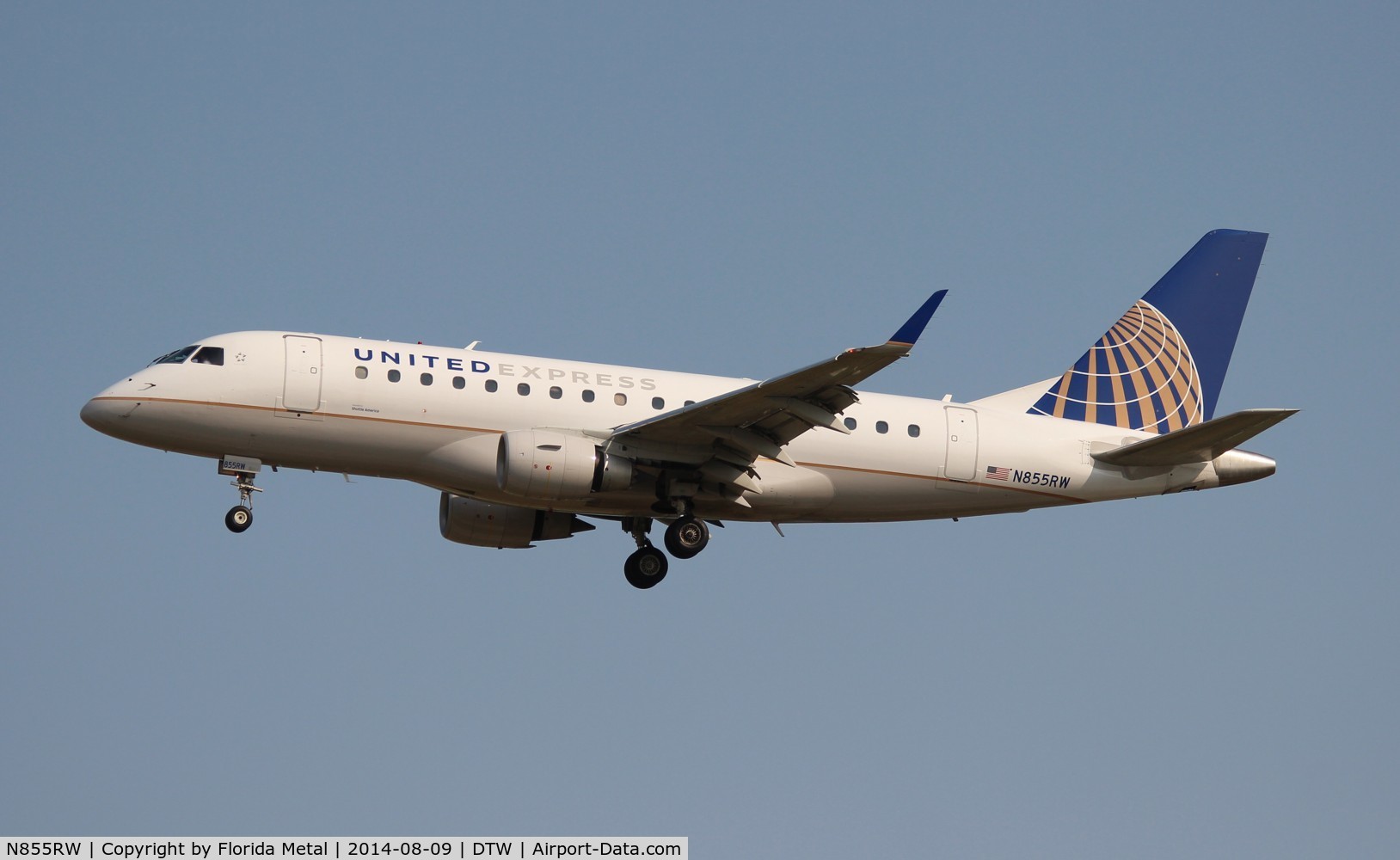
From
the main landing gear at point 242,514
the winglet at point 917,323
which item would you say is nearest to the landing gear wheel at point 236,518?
the main landing gear at point 242,514

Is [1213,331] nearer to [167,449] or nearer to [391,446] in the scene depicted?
[391,446]

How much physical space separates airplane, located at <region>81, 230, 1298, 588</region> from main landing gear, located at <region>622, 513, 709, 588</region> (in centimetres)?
4

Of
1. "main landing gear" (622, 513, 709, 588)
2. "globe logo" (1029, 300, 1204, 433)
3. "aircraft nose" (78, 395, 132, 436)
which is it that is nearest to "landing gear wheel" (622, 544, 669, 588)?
"main landing gear" (622, 513, 709, 588)

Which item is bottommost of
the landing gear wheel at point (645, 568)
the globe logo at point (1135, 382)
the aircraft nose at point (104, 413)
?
the landing gear wheel at point (645, 568)

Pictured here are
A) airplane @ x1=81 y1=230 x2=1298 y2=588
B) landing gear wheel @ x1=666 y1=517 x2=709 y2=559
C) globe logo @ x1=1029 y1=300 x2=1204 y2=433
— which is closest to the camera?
airplane @ x1=81 y1=230 x2=1298 y2=588

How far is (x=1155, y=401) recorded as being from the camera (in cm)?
3584

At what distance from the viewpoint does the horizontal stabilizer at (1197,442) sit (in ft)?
99.6

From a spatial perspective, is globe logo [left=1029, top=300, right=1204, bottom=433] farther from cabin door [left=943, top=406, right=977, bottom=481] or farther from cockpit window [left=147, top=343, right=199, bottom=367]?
cockpit window [left=147, top=343, right=199, bottom=367]

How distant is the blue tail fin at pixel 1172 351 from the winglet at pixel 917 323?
28.0 ft

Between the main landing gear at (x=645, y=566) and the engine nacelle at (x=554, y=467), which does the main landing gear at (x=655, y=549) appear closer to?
the main landing gear at (x=645, y=566)

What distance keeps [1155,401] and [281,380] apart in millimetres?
17985

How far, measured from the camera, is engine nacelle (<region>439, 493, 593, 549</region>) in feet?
111

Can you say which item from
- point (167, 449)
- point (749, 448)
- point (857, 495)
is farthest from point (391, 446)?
point (857, 495)

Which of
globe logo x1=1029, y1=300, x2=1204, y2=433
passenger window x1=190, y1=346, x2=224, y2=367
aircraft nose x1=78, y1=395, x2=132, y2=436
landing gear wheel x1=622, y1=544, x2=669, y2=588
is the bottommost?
landing gear wheel x1=622, y1=544, x2=669, y2=588
